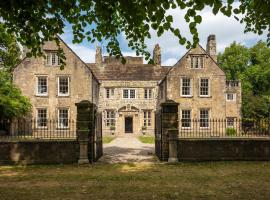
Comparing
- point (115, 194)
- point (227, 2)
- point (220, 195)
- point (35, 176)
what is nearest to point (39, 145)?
point (35, 176)

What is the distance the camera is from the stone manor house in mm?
32938

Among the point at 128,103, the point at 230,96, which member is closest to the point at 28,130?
the point at 128,103

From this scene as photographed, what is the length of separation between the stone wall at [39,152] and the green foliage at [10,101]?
595 inches

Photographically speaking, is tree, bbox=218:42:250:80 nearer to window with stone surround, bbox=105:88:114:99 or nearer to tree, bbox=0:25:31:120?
window with stone surround, bbox=105:88:114:99

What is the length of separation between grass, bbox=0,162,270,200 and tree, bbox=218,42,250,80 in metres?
45.9

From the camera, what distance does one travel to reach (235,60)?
188 feet

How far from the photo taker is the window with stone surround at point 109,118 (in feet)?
133

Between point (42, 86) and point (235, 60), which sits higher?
point (235, 60)

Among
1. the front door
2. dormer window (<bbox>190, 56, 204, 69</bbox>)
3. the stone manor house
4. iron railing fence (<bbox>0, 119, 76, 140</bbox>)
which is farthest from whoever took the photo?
the front door

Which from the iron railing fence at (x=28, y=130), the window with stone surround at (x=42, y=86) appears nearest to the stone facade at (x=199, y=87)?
the iron railing fence at (x=28, y=130)

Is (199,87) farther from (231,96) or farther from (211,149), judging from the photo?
(211,149)

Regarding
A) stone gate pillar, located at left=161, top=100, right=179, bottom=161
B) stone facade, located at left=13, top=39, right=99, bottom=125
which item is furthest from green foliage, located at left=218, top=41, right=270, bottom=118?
stone gate pillar, located at left=161, top=100, right=179, bottom=161

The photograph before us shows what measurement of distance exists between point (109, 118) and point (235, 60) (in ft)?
90.7

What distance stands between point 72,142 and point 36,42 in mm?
5533
